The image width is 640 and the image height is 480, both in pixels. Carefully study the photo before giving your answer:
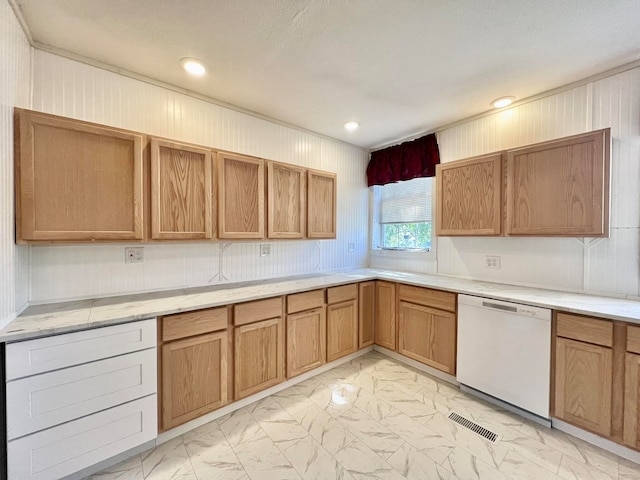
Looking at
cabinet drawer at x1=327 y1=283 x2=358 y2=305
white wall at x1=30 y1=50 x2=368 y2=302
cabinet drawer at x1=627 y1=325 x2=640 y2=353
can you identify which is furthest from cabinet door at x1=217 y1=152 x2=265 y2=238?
cabinet drawer at x1=627 y1=325 x2=640 y2=353

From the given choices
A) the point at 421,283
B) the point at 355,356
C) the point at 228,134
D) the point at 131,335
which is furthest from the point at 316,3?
the point at 355,356

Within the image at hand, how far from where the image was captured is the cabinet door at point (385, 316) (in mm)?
2867

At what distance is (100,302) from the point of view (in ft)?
5.98

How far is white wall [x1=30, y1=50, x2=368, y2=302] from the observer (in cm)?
178

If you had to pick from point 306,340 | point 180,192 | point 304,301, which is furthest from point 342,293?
point 180,192

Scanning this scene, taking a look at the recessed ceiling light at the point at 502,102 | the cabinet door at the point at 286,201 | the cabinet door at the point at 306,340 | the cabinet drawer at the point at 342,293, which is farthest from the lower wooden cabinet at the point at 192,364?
the recessed ceiling light at the point at 502,102

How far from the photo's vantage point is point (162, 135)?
7.14ft

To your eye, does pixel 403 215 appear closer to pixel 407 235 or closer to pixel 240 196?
pixel 407 235

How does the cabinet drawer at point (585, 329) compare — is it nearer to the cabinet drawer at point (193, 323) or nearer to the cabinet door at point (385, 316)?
Answer: the cabinet door at point (385, 316)

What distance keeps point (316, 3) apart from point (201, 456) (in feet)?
8.67

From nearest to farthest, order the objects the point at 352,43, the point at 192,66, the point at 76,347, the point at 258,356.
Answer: the point at 76,347 → the point at 352,43 → the point at 192,66 → the point at 258,356

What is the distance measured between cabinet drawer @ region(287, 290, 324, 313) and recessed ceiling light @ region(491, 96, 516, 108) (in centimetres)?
233

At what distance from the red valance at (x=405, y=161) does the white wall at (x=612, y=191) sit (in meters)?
0.41

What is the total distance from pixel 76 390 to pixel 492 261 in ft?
10.7
